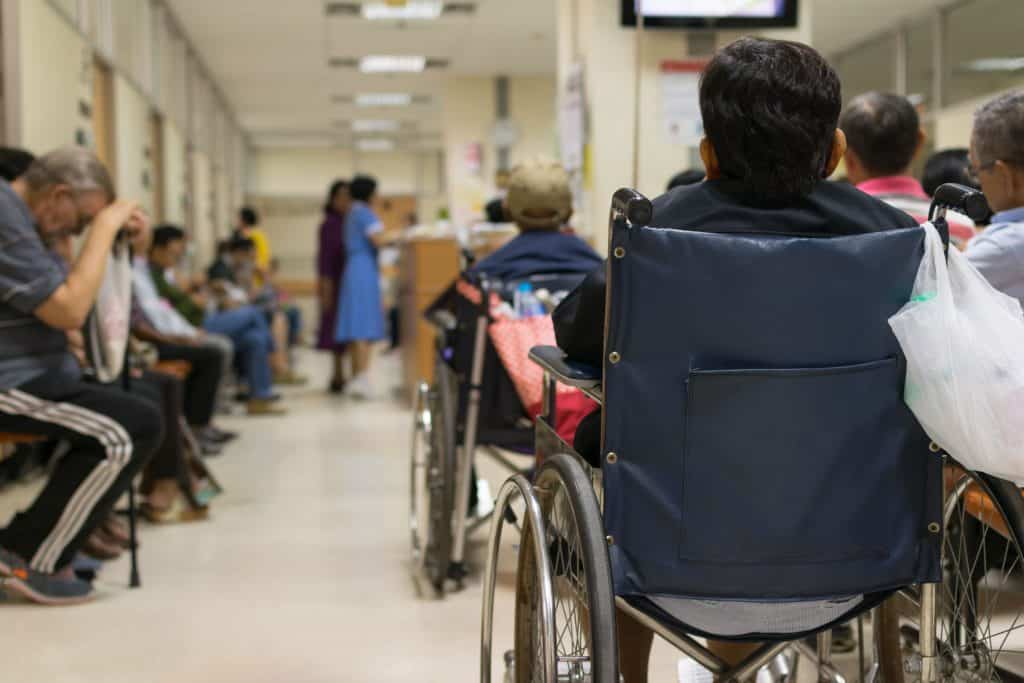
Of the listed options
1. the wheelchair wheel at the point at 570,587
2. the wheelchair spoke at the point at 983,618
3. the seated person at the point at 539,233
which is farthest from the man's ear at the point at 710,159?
the seated person at the point at 539,233

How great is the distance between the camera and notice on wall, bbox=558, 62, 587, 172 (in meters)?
5.02

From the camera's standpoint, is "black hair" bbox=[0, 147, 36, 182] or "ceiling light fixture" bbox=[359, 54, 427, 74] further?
"ceiling light fixture" bbox=[359, 54, 427, 74]

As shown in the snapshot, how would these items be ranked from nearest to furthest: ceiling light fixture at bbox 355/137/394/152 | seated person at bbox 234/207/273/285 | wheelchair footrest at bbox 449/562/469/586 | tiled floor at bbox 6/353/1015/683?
tiled floor at bbox 6/353/1015/683, wheelchair footrest at bbox 449/562/469/586, seated person at bbox 234/207/273/285, ceiling light fixture at bbox 355/137/394/152

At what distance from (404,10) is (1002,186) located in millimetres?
7903

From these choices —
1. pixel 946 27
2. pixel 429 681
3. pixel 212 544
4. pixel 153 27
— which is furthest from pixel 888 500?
pixel 946 27

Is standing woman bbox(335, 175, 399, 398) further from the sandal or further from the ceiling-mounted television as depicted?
the sandal

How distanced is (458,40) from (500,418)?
830cm

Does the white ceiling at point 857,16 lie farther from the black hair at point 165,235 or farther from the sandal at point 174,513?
the sandal at point 174,513

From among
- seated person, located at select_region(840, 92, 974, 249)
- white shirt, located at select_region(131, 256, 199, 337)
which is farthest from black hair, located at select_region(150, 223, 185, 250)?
seated person, located at select_region(840, 92, 974, 249)

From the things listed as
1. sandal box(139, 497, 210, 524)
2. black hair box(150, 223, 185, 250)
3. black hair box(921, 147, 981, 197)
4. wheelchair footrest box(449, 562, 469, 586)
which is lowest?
sandal box(139, 497, 210, 524)

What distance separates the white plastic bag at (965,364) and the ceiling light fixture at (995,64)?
7297 millimetres

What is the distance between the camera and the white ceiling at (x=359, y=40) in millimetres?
9320

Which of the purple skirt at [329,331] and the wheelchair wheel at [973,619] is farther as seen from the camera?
the purple skirt at [329,331]

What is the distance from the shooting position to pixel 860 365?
53.9 inches
